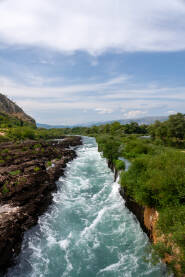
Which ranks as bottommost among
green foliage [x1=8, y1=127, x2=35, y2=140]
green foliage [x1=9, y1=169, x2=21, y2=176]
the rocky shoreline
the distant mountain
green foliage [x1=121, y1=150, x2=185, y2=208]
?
the rocky shoreline

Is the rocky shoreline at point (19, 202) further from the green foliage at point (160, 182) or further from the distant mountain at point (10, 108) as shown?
the distant mountain at point (10, 108)

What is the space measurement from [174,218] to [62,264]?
848cm

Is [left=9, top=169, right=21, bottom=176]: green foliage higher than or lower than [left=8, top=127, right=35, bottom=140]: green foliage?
lower

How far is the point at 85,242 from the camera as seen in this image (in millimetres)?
13633

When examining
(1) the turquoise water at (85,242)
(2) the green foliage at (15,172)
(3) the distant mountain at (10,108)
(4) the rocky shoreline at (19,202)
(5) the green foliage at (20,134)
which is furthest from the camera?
(3) the distant mountain at (10,108)

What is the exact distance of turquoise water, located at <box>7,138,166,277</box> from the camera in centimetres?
1091

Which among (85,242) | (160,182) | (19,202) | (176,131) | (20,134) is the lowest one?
(85,242)

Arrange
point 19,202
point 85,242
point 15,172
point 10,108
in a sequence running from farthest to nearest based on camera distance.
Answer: point 10,108
point 15,172
point 19,202
point 85,242

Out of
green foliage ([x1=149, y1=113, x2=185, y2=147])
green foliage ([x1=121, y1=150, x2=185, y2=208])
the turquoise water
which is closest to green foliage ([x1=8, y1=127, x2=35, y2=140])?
the turquoise water

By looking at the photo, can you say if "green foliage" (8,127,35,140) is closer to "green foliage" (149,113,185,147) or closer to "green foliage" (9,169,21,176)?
"green foliage" (9,169,21,176)

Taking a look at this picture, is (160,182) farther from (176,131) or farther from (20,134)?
(20,134)

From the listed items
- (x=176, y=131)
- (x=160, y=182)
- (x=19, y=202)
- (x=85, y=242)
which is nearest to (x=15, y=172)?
(x=19, y=202)

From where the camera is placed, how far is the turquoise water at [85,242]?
35.8ft

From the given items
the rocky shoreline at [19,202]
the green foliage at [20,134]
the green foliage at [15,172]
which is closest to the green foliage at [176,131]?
the rocky shoreline at [19,202]
